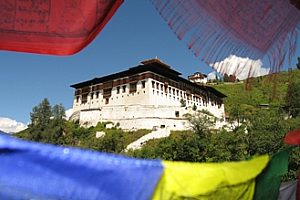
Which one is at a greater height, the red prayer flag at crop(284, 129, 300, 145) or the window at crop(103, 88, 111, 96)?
the window at crop(103, 88, 111, 96)

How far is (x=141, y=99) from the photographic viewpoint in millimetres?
33438

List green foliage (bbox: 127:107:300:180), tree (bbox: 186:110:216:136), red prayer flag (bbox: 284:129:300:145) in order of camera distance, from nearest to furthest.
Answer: red prayer flag (bbox: 284:129:300:145) → green foliage (bbox: 127:107:300:180) → tree (bbox: 186:110:216:136)

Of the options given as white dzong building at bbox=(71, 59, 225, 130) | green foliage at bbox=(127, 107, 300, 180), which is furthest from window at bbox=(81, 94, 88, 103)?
green foliage at bbox=(127, 107, 300, 180)

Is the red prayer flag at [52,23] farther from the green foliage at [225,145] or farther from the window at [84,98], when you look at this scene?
the window at [84,98]

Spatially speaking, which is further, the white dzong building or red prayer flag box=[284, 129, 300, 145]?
the white dzong building

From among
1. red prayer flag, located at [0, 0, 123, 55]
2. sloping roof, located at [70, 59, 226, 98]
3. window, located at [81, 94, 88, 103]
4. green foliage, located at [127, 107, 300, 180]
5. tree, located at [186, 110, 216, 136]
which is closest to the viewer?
red prayer flag, located at [0, 0, 123, 55]

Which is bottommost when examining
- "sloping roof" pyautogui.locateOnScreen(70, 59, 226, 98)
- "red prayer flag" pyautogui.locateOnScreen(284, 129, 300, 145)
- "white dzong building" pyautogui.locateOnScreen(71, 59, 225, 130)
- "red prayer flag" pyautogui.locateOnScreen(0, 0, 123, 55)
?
"red prayer flag" pyautogui.locateOnScreen(284, 129, 300, 145)

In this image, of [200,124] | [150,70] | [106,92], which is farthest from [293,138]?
[106,92]

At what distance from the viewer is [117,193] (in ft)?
2.68

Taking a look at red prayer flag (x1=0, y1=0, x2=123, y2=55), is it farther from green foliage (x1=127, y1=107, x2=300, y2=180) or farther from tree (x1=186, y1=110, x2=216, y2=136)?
tree (x1=186, y1=110, x2=216, y2=136)

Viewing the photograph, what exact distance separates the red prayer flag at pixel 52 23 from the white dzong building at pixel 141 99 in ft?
96.5

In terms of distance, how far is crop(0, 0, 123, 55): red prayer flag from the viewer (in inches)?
45.3

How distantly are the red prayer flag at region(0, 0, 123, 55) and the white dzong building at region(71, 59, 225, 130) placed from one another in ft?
96.5

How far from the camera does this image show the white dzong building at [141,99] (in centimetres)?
3188
